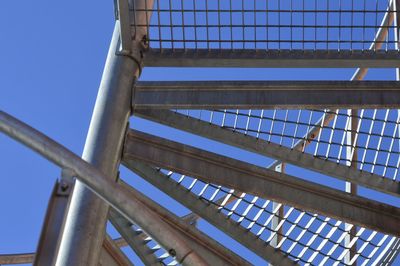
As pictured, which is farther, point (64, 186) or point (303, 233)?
point (303, 233)

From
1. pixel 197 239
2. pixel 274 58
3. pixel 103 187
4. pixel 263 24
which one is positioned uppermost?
pixel 263 24

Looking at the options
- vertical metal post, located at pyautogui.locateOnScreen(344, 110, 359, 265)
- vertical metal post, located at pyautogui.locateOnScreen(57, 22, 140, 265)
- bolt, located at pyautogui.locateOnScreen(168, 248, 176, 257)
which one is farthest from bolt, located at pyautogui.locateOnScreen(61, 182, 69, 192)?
vertical metal post, located at pyautogui.locateOnScreen(344, 110, 359, 265)

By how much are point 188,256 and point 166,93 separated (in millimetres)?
3268

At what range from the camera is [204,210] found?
9703mm

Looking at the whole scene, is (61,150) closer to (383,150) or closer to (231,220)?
(231,220)

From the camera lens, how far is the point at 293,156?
9.39 meters

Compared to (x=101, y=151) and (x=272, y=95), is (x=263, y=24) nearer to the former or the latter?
(x=272, y=95)

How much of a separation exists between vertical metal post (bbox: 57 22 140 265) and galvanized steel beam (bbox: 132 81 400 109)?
210 millimetres

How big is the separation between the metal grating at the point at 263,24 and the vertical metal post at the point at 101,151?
16.8 inches

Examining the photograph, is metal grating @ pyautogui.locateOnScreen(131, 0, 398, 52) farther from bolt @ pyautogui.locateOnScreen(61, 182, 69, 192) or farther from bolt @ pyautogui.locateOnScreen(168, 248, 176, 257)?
bolt @ pyautogui.locateOnScreen(61, 182, 69, 192)

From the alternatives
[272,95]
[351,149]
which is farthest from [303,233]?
[272,95]

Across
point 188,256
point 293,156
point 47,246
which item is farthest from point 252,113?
point 47,246

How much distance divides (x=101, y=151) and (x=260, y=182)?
178 cm

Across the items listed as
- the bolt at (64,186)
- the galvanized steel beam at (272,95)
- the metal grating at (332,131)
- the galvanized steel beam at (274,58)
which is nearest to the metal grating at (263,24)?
the galvanized steel beam at (274,58)
